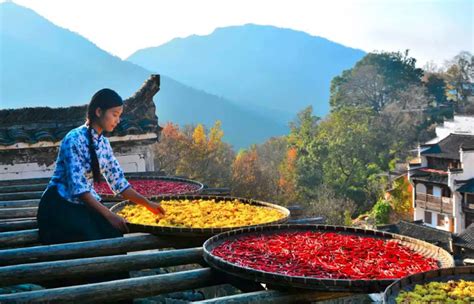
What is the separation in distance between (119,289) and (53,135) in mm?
6850

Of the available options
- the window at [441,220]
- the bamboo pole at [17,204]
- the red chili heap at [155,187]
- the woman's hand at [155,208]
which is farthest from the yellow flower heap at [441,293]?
the window at [441,220]

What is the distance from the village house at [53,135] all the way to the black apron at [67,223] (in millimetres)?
5309

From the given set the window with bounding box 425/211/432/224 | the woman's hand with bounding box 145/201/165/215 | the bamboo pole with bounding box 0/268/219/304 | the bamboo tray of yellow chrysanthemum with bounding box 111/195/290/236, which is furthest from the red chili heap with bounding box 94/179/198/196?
the window with bounding box 425/211/432/224

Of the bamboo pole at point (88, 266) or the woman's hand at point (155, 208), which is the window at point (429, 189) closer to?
the woman's hand at point (155, 208)

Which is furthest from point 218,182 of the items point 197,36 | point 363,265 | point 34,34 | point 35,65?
point 197,36

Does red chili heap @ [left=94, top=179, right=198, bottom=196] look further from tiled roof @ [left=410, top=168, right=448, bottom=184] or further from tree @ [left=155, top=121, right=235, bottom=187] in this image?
tree @ [left=155, top=121, right=235, bottom=187]

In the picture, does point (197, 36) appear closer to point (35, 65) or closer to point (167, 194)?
point (35, 65)

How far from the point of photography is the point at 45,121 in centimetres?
952

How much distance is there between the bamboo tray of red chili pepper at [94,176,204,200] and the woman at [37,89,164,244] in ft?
4.51

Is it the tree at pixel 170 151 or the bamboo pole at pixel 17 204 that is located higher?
the bamboo pole at pixel 17 204

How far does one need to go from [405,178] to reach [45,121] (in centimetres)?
2775

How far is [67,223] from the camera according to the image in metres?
3.70

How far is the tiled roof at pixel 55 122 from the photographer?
880 centimetres

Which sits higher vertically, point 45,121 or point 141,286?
point 45,121
